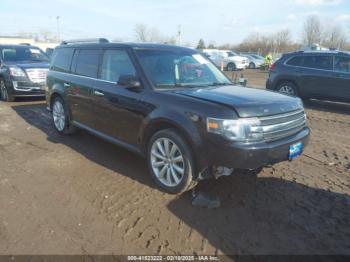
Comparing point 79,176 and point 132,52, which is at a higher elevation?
point 132,52

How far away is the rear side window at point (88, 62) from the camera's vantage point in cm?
540

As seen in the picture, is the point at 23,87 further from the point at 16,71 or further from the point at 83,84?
the point at 83,84

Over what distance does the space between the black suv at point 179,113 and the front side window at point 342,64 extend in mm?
6450

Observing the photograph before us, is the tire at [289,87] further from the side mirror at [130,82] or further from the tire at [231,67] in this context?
the tire at [231,67]

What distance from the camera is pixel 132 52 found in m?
4.66

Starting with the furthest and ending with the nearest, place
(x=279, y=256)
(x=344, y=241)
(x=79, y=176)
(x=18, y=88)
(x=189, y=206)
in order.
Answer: (x=18, y=88), (x=79, y=176), (x=189, y=206), (x=344, y=241), (x=279, y=256)

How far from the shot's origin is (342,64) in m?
10.1

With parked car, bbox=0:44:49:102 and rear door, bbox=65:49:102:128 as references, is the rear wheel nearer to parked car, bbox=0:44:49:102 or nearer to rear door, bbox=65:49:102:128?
rear door, bbox=65:49:102:128

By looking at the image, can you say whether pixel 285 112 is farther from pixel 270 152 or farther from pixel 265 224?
pixel 265 224

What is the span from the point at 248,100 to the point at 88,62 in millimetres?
3033

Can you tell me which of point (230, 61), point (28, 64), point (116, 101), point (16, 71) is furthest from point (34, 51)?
point (230, 61)

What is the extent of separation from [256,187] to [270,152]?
91 centimetres

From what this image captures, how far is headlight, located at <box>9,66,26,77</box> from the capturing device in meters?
10.4

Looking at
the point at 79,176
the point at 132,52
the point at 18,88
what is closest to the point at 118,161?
the point at 79,176
